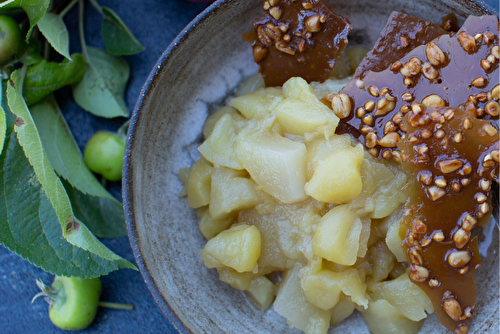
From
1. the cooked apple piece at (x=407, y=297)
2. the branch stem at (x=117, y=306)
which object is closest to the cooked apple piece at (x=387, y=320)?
the cooked apple piece at (x=407, y=297)

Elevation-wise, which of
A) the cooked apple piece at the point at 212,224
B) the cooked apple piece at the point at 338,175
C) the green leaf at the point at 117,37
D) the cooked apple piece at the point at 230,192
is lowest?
the cooked apple piece at the point at 212,224

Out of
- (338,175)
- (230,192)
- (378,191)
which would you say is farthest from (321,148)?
(230,192)

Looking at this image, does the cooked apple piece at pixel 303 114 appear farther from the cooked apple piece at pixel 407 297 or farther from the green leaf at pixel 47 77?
the green leaf at pixel 47 77

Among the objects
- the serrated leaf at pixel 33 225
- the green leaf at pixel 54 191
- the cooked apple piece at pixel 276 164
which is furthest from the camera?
the serrated leaf at pixel 33 225

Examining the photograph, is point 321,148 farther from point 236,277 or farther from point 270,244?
point 236,277

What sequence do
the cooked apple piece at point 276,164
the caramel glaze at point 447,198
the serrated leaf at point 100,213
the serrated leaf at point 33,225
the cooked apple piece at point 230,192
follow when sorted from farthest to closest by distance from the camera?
the serrated leaf at point 100,213, the serrated leaf at point 33,225, the cooked apple piece at point 230,192, the cooked apple piece at point 276,164, the caramel glaze at point 447,198

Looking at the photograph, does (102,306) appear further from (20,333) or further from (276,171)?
(276,171)

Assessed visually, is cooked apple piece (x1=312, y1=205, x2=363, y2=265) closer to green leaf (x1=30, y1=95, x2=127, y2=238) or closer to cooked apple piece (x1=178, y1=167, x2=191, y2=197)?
cooked apple piece (x1=178, y1=167, x2=191, y2=197)
